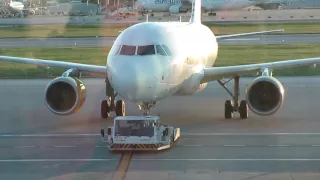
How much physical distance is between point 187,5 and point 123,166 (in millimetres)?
86800

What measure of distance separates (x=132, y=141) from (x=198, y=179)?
3525 mm

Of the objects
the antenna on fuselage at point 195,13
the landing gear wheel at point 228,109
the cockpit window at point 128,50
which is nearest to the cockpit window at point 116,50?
the cockpit window at point 128,50

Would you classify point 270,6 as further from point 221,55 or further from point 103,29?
point 221,55

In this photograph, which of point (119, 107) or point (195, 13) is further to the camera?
point (195, 13)

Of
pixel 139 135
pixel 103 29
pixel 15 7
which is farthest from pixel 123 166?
pixel 15 7

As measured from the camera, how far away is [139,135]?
18.1 m

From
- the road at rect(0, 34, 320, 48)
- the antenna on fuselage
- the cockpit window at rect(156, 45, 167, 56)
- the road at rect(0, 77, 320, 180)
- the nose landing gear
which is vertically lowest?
the road at rect(0, 77, 320, 180)

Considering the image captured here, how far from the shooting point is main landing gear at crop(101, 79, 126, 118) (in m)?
23.4

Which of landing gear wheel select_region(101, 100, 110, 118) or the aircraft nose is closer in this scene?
the aircraft nose

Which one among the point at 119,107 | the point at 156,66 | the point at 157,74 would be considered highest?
the point at 156,66

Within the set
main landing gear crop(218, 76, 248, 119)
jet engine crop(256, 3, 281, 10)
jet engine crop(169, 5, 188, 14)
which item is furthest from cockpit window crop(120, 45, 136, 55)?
jet engine crop(256, 3, 281, 10)

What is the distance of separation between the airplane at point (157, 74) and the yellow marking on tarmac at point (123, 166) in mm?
1661

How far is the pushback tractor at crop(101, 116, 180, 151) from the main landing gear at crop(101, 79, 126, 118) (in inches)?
182

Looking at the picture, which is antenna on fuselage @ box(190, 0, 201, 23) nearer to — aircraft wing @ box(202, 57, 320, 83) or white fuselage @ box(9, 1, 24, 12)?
aircraft wing @ box(202, 57, 320, 83)
